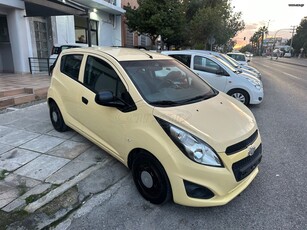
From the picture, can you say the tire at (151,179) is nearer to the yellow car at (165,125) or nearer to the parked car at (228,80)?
the yellow car at (165,125)

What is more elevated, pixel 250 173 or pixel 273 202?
pixel 250 173

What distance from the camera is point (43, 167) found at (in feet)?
11.8

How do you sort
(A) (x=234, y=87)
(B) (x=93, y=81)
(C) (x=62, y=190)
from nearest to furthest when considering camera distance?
1. (C) (x=62, y=190)
2. (B) (x=93, y=81)
3. (A) (x=234, y=87)

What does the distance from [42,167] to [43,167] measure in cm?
1

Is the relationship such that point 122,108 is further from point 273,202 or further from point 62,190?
point 273,202

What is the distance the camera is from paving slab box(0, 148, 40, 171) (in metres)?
3.61

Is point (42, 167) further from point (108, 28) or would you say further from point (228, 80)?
point (108, 28)

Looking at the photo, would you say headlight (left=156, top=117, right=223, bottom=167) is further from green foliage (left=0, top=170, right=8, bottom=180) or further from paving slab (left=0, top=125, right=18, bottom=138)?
paving slab (left=0, top=125, right=18, bottom=138)

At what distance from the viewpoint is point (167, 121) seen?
2654mm

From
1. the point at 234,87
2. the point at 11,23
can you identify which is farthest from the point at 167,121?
the point at 11,23

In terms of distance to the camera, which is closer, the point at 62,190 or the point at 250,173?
the point at 250,173

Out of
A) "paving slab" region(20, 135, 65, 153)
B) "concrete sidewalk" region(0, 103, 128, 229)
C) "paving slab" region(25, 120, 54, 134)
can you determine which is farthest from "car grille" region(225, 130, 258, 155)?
"paving slab" region(25, 120, 54, 134)

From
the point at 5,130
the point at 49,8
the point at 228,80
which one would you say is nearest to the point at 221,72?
the point at 228,80

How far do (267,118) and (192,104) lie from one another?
4177 mm
